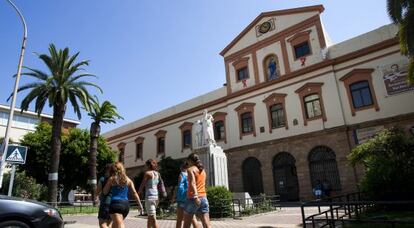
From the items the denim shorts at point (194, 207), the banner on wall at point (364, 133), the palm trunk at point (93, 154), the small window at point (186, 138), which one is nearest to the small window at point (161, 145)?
the small window at point (186, 138)

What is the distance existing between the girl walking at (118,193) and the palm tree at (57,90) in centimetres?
1562

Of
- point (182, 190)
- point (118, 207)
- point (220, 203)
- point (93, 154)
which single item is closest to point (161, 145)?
point (93, 154)

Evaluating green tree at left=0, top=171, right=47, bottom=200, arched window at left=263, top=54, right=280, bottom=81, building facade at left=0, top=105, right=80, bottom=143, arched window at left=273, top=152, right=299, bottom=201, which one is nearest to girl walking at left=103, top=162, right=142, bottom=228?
arched window at left=273, top=152, right=299, bottom=201

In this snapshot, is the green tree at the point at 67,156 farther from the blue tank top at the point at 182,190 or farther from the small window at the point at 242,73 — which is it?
the blue tank top at the point at 182,190

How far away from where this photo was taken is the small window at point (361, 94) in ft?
63.8

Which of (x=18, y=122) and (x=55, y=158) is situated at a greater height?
(x=18, y=122)

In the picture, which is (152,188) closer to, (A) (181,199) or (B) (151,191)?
(B) (151,191)

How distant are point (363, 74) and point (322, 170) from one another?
6673 millimetres

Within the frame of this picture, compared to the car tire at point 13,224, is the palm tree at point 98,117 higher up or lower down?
higher up

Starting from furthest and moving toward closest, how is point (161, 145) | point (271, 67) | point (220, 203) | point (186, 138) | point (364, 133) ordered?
point (161, 145), point (186, 138), point (271, 67), point (364, 133), point (220, 203)

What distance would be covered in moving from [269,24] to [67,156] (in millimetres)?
22544

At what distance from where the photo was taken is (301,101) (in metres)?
21.9

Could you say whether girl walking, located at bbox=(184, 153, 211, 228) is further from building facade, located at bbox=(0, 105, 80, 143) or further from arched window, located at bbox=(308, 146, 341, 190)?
building facade, located at bbox=(0, 105, 80, 143)

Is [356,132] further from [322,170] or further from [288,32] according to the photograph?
[288,32]
